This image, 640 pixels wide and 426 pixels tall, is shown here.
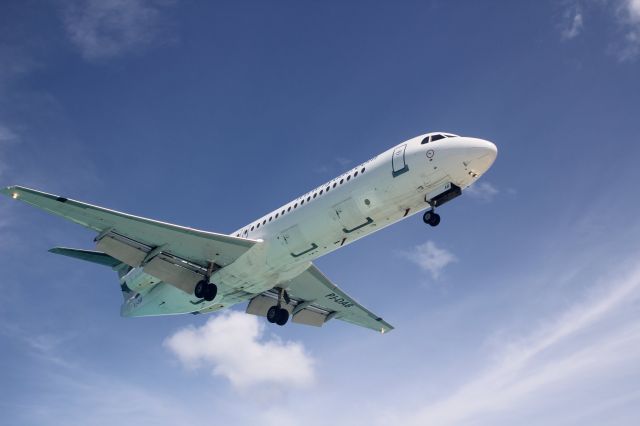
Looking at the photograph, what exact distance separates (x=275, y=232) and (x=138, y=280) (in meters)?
9.30

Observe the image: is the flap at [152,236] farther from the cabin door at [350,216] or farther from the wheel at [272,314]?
the wheel at [272,314]

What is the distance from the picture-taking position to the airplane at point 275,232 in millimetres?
22703

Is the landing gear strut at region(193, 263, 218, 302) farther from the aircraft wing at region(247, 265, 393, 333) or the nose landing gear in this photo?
the nose landing gear

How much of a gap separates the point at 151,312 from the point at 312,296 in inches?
353

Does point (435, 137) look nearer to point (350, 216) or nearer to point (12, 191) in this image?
point (350, 216)

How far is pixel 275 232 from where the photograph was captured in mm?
26172

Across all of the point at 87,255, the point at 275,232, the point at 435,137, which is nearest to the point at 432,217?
the point at 435,137

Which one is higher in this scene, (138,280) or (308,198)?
(308,198)

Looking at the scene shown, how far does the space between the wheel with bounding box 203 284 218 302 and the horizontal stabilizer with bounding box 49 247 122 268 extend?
22.9 ft

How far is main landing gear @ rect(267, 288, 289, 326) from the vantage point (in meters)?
31.3

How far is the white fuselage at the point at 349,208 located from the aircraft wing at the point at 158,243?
2.96 ft

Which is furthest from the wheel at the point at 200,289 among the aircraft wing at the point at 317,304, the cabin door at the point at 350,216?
the cabin door at the point at 350,216

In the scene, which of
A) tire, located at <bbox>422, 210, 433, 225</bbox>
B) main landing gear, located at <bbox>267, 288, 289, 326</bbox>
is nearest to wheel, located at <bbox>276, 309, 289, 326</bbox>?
main landing gear, located at <bbox>267, 288, 289, 326</bbox>

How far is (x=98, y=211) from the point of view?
2478 cm
